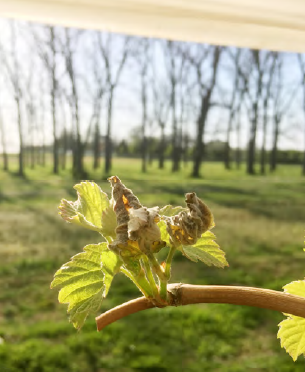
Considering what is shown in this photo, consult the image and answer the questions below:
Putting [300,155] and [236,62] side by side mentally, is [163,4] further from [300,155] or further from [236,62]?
[300,155]

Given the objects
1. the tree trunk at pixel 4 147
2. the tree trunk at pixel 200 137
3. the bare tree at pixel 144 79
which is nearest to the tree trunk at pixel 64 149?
the tree trunk at pixel 4 147

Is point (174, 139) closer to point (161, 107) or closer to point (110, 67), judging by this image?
point (161, 107)

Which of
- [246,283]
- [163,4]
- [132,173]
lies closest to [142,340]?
[246,283]

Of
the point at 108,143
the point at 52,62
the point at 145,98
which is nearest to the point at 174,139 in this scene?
the point at 145,98

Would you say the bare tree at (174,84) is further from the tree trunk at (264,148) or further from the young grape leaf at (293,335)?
the young grape leaf at (293,335)

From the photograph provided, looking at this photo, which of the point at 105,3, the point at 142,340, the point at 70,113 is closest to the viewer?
the point at 105,3

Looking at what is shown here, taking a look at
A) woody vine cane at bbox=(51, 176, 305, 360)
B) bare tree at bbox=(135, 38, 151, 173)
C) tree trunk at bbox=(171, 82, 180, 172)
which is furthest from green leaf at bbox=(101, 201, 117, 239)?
tree trunk at bbox=(171, 82, 180, 172)
